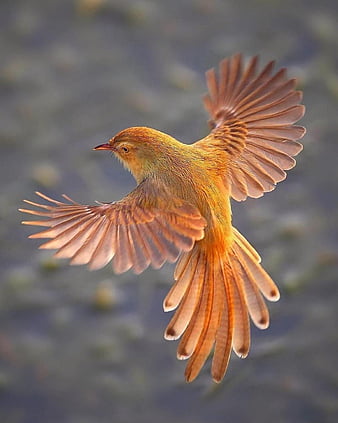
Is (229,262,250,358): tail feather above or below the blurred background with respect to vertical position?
below

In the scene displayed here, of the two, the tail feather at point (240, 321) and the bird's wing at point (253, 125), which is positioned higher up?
the bird's wing at point (253, 125)

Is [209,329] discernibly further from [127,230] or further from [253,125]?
[253,125]

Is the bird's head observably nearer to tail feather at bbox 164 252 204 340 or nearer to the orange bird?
the orange bird

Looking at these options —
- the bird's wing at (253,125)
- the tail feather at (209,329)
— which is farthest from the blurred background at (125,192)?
the bird's wing at (253,125)

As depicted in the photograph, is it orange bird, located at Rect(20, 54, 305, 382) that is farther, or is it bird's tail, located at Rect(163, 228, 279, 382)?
bird's tail, located at Rect(163, 228, 279, 382)

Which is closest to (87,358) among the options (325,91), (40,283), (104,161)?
(40,283)

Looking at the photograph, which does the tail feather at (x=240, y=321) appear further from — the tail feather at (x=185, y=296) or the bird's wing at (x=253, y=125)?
the bird's wing at (x=253, y=125)

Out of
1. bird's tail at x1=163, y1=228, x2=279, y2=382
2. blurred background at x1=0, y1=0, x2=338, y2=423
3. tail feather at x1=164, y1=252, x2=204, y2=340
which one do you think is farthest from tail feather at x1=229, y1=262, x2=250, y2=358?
blurred background at x1=0, y1=0, x2=338, y2=423

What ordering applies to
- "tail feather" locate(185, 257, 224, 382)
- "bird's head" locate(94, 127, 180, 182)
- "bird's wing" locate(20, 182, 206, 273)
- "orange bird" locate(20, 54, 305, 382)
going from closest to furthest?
"bird's wing" locate(20, 182, 206, 273) < "orange bird" locate(20, 54, 305, 382) < "tail feather" locate(185, 257, 224, 382) < "bird's head" locate(94, 127, 180, 182)

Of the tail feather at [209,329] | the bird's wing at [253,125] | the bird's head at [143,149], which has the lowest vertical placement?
the tail feather at [209,329]
